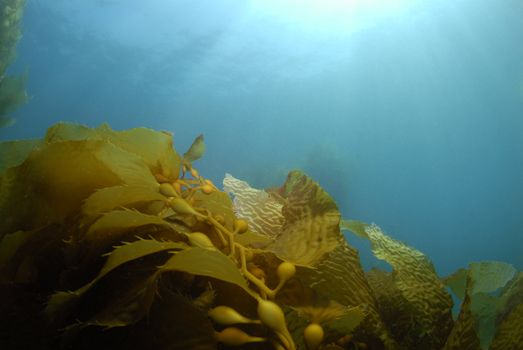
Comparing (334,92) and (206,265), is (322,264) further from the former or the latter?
(334,92)

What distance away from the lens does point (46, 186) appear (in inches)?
22.8

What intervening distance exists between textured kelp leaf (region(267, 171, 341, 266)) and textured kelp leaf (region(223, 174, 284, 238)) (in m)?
0.11

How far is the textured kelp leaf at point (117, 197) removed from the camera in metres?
0.55

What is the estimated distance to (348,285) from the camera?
617mm

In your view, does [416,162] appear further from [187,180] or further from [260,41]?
[187,180]

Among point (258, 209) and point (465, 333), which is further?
point (258, 209)

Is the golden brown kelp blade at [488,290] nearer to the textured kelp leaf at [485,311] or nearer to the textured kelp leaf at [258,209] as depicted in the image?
the textured kelp leaf at [485,311]

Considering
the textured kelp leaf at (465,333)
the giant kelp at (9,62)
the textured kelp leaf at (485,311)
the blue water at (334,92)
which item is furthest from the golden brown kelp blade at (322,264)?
the blue water at (334,92)

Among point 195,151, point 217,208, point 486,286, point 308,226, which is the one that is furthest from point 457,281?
point 195,151

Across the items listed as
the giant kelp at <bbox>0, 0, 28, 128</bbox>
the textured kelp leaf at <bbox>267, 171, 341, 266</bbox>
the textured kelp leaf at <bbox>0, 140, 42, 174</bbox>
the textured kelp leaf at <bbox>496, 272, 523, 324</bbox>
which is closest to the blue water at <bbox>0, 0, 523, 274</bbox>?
the giant kelp at <bbox>0, 0, 28, 128</bbox>

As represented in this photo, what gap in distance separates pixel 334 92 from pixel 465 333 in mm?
42605

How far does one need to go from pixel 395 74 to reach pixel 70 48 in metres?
33.4

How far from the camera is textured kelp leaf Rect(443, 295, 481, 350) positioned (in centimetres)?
54

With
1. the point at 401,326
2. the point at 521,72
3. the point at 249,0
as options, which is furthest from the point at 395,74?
the point at 401,326
